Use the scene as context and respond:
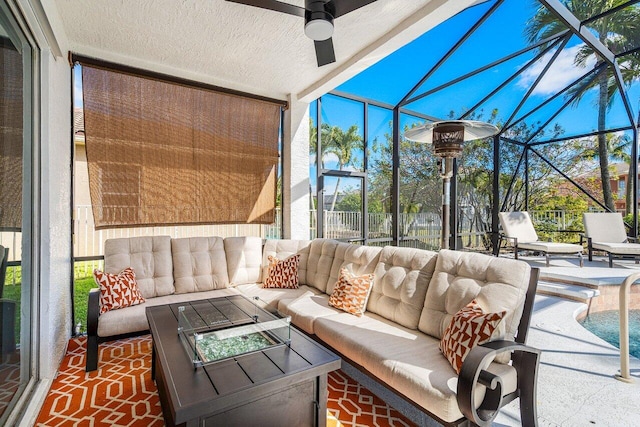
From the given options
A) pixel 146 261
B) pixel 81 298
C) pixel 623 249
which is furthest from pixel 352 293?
pixel 623 249

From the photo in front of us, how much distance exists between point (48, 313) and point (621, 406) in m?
3.75

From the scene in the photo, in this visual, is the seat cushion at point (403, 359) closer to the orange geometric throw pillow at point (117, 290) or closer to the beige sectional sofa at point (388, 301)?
the beige sectional sofa at point (388, 301)

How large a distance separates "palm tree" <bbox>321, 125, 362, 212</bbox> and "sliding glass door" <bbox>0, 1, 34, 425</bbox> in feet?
10.4

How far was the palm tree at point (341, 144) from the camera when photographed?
4520 mm

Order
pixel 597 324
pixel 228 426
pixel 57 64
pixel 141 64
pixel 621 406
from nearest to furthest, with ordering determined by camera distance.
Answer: pixel 228 426 < pixel 621 406 < pixel 57 64 < pixel 141 64 < pixel 597 324

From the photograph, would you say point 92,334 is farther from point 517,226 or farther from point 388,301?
point 517,226

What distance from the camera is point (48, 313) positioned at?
2146mm

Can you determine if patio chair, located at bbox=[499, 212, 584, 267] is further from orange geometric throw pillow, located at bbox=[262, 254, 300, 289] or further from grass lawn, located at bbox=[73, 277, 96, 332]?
grass lawn, located at bbox=[73, 277, 96, 332]

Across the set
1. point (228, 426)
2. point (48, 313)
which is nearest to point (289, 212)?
point (48, 313)

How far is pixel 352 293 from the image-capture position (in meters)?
2.62

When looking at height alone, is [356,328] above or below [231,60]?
below

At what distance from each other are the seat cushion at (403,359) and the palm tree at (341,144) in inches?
95.6

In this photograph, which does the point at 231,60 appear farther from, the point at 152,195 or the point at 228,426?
the point at 228,426

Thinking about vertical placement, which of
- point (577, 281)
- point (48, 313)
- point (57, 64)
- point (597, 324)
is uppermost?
point (57, 64)
